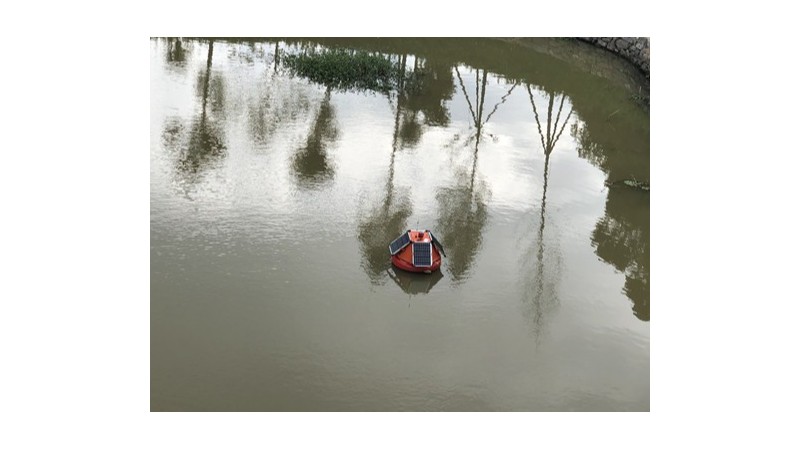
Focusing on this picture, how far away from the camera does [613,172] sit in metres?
23.0

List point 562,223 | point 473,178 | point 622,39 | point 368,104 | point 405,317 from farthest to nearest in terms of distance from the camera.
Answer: point 622,39, point 368,104, point 473,178, point 562,223, point 405,317

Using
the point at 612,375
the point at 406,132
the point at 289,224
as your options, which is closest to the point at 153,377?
the point at 289,224

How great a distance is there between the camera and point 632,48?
110ft

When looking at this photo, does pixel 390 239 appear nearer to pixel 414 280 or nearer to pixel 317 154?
pixel 414 280

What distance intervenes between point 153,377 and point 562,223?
1222 centimetres

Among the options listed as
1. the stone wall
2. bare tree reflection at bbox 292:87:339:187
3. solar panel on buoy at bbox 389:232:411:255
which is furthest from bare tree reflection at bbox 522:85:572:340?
the stone wall

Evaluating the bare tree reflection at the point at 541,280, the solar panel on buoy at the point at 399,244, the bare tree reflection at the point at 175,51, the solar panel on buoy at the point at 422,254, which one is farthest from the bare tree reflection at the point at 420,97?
the bare tree reflection at the point at 175,51

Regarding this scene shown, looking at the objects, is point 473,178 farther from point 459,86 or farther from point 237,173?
point 459,86

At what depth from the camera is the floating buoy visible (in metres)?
15.3

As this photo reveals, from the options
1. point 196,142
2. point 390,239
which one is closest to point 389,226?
point 390,239

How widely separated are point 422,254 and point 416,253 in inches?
5.7

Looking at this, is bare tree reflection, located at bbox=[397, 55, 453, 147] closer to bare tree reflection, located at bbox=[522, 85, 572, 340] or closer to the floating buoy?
bare tree reflection, located at bbox=[522, 85, 572, 340]

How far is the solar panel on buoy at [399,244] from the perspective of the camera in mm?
15683

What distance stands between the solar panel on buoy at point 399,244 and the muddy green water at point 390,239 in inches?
19.1
